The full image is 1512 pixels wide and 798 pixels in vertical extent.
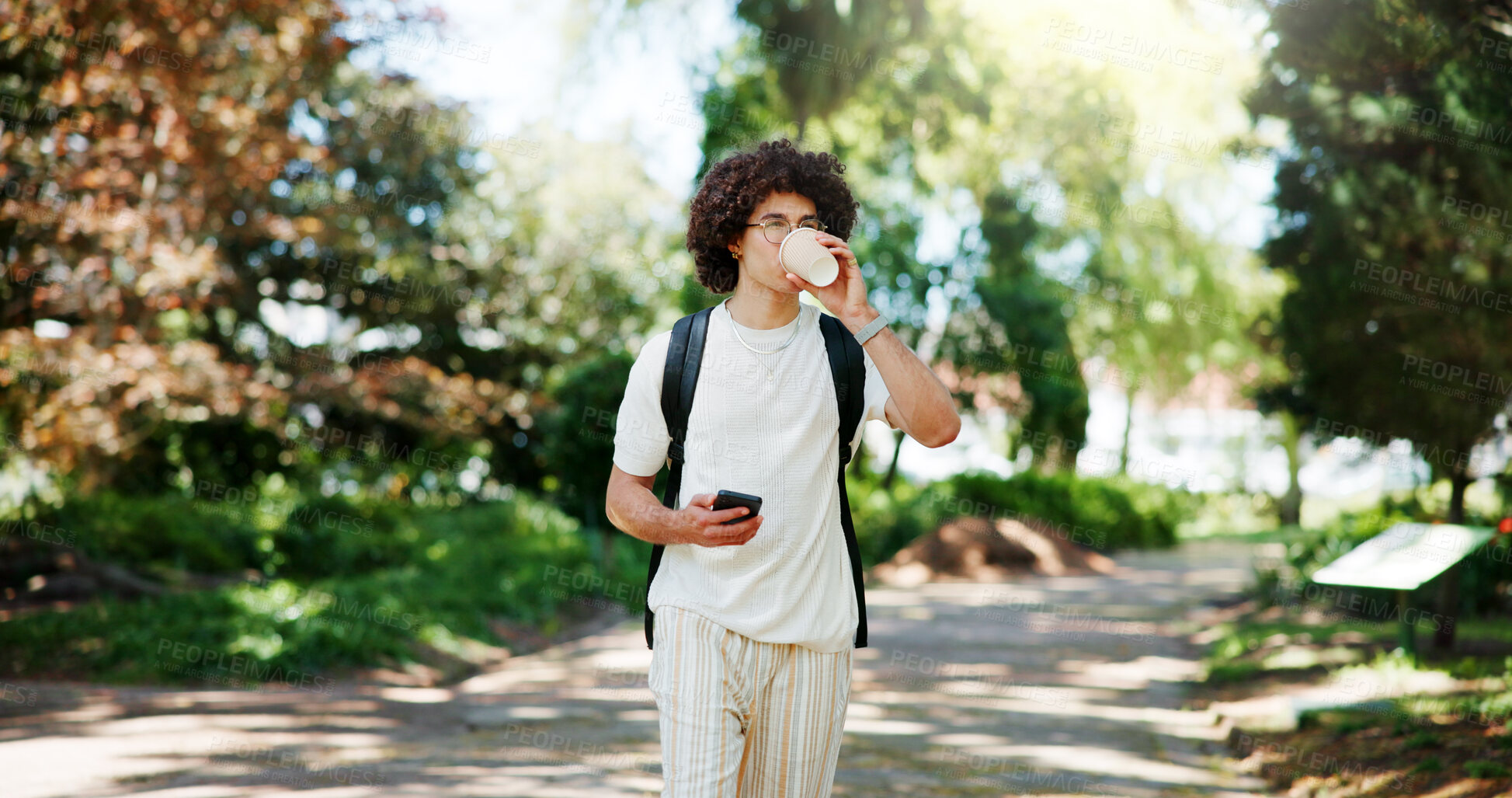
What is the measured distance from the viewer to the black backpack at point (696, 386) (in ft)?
8.21

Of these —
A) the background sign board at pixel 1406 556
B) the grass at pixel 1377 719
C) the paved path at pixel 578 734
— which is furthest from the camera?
the background sign board at pixel 1406 556

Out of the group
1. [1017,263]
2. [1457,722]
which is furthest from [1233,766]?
[1017,263]

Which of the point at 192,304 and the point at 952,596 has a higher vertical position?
the point at 192,304

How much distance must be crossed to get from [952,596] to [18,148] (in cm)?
1103

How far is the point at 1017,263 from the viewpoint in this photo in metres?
19.2

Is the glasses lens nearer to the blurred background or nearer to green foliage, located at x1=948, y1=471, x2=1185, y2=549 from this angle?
the blurred background

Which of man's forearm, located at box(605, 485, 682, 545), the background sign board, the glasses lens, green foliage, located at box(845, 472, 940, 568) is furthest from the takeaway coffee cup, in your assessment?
green foliage, located at box(845, 472, 940, 568)

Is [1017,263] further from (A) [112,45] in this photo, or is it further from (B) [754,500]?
(B) [754,500]

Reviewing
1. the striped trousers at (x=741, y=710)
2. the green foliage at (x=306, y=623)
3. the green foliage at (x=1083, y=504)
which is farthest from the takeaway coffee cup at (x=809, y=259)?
the green foliage at (x=1083, y=504)

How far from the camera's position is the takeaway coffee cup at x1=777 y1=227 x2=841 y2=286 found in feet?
7.63

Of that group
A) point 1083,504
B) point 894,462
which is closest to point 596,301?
point 894,462

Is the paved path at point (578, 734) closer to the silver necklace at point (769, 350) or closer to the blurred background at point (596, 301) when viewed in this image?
the blurred background at point (596, 301)

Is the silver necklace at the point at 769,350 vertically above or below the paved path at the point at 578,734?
above

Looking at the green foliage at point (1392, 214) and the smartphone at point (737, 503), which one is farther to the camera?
the green foliage at point (1392, 214)
